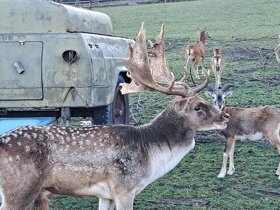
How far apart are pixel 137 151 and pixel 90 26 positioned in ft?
12.5

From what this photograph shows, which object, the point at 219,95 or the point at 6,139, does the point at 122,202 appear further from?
the point at 219,95

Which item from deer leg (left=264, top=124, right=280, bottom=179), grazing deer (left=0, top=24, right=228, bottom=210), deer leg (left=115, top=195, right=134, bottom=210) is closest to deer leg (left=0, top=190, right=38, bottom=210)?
grazing deer (left=0, top=24, right=228, bottom=210)

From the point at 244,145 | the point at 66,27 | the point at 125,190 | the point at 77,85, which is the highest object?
the point at 66,27

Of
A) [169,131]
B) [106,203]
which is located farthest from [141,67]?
[106,203]

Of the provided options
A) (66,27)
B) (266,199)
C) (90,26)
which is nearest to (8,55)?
(66,27)

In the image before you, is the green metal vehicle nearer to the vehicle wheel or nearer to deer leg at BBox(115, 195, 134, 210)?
the vehicle wheel

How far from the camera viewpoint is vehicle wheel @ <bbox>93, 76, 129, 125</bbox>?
9.52 m

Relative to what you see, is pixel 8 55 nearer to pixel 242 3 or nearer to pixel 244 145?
pixel 244 145

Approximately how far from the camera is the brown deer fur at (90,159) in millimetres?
6320

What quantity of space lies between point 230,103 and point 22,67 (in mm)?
6178

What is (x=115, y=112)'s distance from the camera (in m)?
10.4

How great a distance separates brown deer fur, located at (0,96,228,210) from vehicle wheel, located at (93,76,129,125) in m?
2.31

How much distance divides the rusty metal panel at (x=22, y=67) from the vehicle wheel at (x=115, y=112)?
2.92 feet

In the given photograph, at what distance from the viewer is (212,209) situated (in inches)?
311
